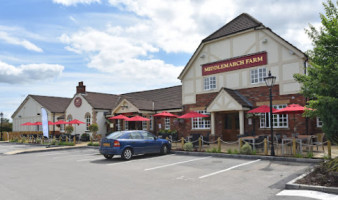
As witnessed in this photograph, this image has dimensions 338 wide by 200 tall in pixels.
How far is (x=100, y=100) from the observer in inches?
1315

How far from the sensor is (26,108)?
4291cm

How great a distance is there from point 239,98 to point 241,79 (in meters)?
1.66

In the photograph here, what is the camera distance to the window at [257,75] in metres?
20.0

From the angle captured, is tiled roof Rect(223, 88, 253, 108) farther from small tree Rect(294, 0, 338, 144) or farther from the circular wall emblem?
the circular wall emblem

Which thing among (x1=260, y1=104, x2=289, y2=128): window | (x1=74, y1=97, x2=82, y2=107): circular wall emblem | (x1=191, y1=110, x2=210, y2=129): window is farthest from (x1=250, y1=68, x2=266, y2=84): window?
(x1=74, y1=97, x2=82, y2=107): circular wall emblem

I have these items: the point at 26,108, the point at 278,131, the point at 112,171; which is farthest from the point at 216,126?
the point at 26,108

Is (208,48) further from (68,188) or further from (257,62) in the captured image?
(68,188)

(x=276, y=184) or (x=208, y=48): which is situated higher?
(x=208, y=48)

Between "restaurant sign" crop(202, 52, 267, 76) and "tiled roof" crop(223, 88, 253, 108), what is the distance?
75.4 inches

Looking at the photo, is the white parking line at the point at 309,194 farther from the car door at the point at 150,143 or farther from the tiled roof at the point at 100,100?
the tiled roof at the point at 100,100

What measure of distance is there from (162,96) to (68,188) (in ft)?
73.8

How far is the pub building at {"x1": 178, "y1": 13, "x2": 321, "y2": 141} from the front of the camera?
18.7 m

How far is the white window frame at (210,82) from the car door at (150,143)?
876cm

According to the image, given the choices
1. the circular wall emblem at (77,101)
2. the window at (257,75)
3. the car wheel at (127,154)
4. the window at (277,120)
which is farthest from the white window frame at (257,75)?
the circular wall emblem at (77,101)
